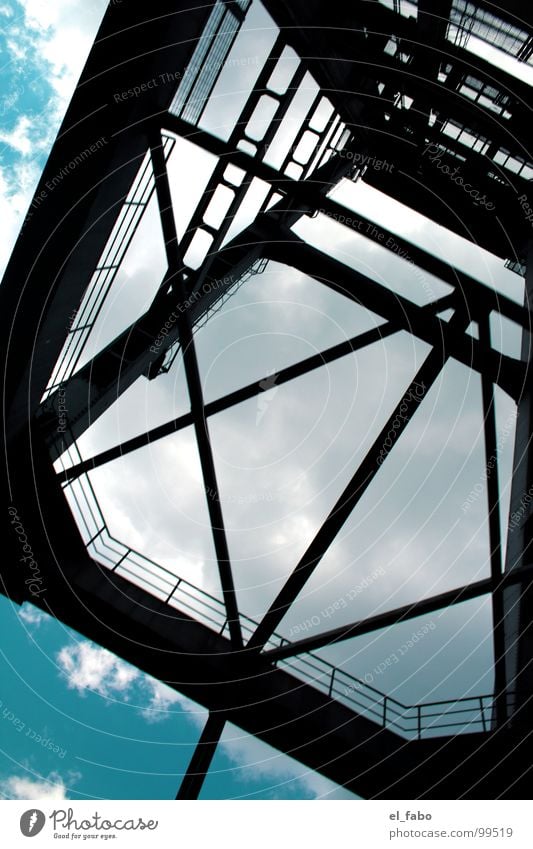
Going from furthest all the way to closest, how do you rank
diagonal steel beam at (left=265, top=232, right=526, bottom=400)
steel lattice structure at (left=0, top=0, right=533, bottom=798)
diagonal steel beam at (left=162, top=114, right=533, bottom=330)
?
diagonal steel beam at (left=265, top=232, right=526, bottom=400) → diagonal steel beam at (left=162, top=114, right=533, bottom=330) → steel lattice structure at (left=0, top=0, right=533, bottom=798)

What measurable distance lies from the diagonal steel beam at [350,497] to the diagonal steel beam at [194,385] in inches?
20.2

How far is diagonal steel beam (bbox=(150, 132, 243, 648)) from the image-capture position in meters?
7.46

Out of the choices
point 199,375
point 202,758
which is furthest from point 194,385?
point 202,758

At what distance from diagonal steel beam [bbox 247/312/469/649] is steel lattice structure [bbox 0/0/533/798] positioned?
0.03m

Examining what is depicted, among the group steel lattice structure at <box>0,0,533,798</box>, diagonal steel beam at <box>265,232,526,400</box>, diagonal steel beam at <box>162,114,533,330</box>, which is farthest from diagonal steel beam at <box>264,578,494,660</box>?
diagonal steel beam at <box>162,114,533,330</box>

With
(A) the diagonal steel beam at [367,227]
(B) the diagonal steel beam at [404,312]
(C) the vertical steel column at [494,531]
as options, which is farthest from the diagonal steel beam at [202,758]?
(A) the diagonal steel beam at [367,227]

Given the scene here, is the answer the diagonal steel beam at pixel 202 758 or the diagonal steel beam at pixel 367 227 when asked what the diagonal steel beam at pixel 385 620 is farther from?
the diagonal steel beam at pixel 367 227

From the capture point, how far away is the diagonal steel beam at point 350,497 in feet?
23.3

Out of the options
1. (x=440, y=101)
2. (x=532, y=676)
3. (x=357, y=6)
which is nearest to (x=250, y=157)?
(x=357, y=6)

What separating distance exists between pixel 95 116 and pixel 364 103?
27.5 feet

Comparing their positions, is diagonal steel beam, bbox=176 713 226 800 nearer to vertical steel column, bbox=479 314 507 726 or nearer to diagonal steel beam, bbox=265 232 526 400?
vertical steel column, bbox=479 314 507 726

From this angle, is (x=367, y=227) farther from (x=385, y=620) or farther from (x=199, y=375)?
(x=385, y=620)

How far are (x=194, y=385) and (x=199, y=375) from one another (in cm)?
Answer: 17
